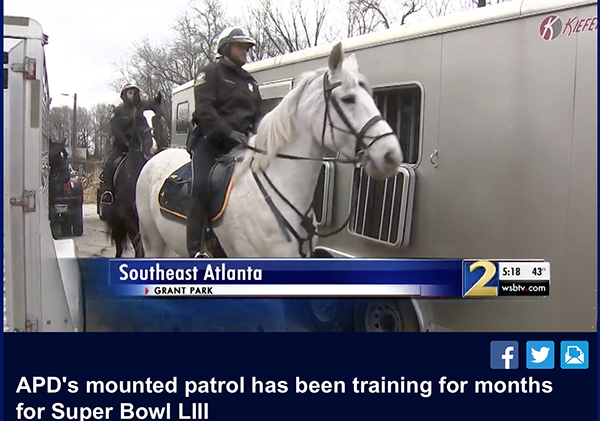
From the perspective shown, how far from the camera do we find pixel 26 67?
2344 mm

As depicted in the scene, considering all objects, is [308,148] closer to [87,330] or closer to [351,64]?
[351,64]

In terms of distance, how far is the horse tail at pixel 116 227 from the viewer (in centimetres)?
255

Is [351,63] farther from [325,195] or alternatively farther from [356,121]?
[325,195]

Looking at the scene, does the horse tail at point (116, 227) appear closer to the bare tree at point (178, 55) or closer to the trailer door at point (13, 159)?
the trailer door at point (13, 159)

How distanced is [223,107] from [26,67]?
76 cm

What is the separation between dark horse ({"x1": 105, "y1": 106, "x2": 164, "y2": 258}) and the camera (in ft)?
8.21

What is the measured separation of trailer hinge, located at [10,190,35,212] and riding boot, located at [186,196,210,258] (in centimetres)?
66

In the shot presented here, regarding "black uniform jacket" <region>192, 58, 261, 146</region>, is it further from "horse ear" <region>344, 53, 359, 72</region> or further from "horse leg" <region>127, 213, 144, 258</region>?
"horse leg" <region>127, 213, 144, 258</region>
